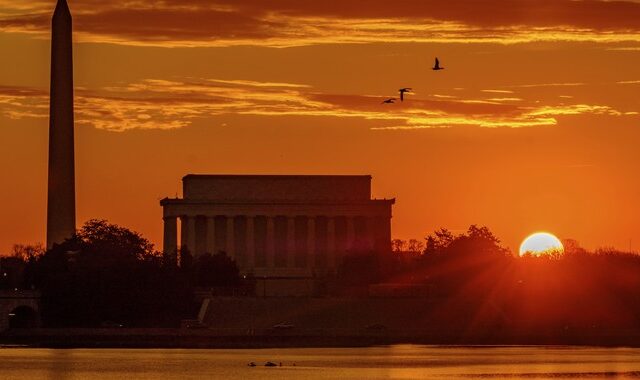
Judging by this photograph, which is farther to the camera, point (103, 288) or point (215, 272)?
point (215, 272)

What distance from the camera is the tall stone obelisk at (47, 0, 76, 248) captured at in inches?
Result: 6550

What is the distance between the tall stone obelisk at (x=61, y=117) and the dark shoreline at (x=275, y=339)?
1226 cm

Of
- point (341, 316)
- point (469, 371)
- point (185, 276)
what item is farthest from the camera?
point (185, 276)

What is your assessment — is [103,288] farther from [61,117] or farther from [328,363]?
[328,363]

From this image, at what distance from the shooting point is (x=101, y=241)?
603ft


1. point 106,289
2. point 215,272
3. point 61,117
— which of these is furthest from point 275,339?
point 215,272

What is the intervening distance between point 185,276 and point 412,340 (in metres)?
24.1

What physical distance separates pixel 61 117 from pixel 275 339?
70.5 ft

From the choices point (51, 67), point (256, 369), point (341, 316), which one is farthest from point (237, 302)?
point (256, 369)

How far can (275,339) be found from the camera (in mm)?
158875

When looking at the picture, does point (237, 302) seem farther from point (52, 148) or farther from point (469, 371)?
point (469, 371)

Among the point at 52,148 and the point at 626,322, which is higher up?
the point at 52,148

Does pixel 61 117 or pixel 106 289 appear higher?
pixel 61 117

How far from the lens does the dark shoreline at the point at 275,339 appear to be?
6048 inches
